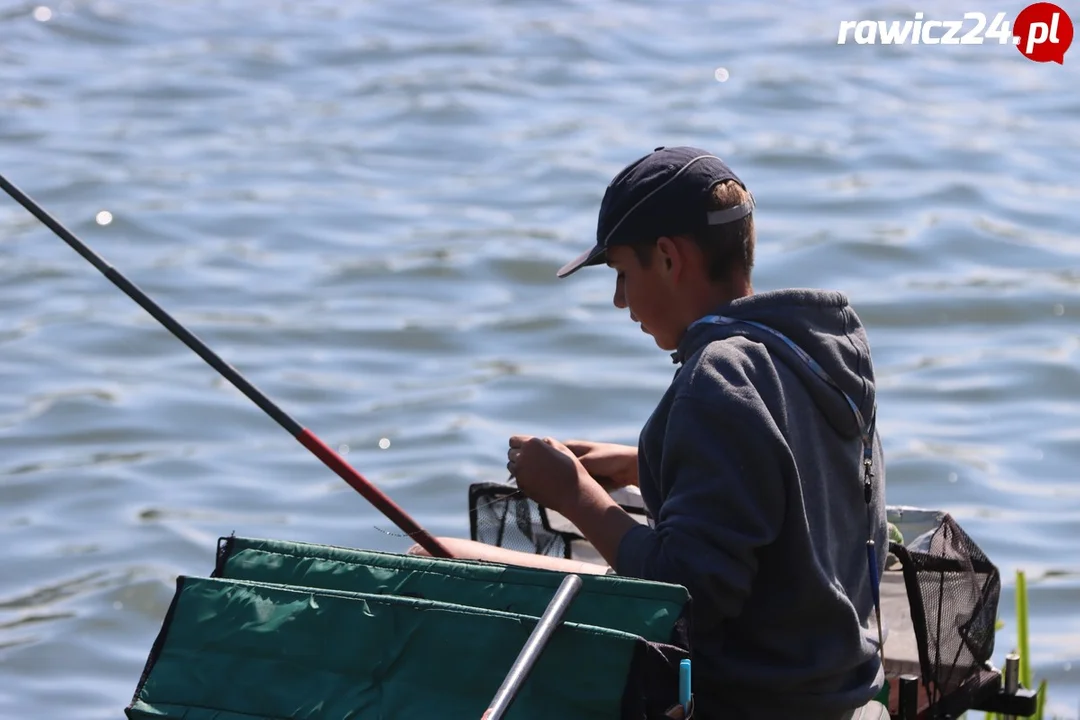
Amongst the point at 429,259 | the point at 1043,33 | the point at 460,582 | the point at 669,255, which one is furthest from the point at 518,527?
the point at 1043,33

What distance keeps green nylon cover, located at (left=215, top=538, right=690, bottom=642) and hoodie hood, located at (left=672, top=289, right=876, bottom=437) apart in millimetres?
457

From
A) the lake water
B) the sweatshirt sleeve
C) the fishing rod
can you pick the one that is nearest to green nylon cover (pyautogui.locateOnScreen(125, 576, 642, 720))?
the sweatshirt sleeve

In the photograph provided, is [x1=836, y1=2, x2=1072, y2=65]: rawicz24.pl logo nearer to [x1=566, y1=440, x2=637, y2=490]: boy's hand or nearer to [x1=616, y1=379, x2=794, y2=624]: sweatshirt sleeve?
[x1=566, y1=440, x2=637, y2=490]: boy's hand

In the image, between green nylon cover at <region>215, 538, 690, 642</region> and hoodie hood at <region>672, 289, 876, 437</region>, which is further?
hoodie hood at <region>672, 289, 876, 437</region>

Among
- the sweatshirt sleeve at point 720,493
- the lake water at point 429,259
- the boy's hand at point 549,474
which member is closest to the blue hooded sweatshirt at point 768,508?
the sweatshirt sleeve at point 720,493

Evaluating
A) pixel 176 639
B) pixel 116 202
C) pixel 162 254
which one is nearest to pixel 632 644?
pixel 176 639

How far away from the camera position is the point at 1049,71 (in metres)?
13.3

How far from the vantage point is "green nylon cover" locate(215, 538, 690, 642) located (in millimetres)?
2389

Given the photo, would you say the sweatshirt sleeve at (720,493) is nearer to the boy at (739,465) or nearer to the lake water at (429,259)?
the boy at (739,465)

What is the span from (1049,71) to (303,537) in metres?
8.67

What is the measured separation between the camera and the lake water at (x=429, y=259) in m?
6.96

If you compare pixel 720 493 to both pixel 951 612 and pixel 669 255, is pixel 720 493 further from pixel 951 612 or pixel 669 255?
pixel 951 612

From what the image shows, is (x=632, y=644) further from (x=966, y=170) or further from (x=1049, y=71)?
(x=1049, y=71)

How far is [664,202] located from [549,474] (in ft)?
1.56
